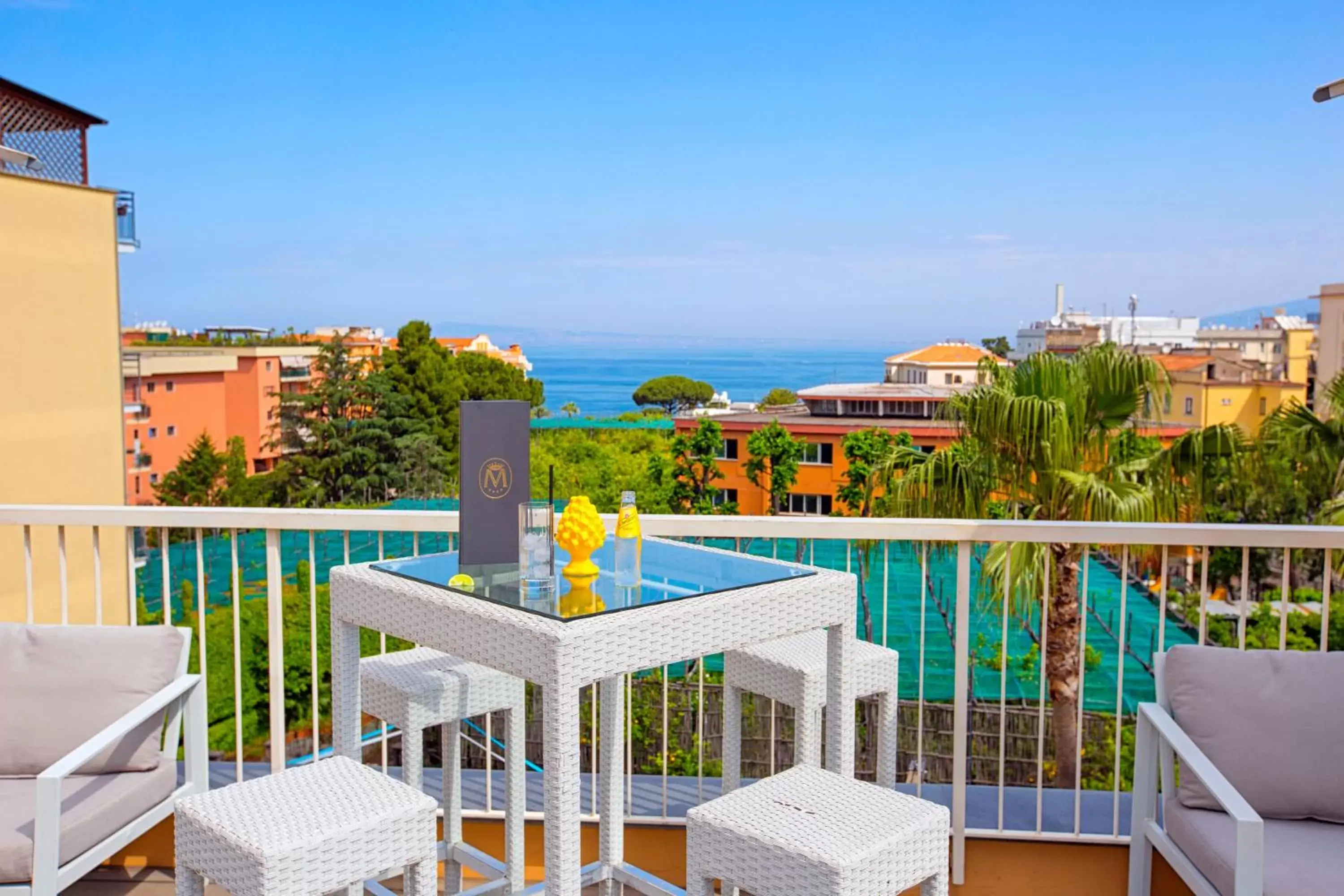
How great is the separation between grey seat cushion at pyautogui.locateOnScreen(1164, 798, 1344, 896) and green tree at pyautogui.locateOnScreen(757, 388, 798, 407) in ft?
87.5

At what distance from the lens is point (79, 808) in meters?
2.29

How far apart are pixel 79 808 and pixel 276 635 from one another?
2.15 feet

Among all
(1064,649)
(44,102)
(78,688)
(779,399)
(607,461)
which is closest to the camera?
(78,688)

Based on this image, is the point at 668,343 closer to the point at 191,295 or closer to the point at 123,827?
the point at 191,295

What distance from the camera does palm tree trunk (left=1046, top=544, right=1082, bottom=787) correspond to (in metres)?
11.9

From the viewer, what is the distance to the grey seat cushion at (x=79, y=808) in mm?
2133

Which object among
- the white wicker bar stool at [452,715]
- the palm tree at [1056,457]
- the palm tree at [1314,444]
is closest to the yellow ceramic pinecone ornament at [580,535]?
the white wicker bar stool at [452,715]

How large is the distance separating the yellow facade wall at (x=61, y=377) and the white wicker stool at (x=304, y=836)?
21.2 m

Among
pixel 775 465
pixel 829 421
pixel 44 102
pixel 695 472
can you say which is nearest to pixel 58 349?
pixel 44 102

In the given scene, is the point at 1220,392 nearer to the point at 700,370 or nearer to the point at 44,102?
the point at 700,370

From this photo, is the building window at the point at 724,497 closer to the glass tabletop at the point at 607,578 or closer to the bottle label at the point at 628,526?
the glass tabletop at the point at 607,578

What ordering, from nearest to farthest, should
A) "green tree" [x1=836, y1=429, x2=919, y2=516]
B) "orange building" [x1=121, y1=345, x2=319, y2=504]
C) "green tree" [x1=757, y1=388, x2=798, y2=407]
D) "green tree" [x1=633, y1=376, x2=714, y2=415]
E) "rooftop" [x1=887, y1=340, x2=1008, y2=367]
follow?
1. "green tree" [x1=836, y1=429, x2=919, y2=516]
2. "green tree" [x1=757, y1=388, x2=798, y2=407]
3. "rooftop" [x1=887, y1=340, x2=1008, y2=367]
4. "green tree" [x1=633, y1=376, x2=714, y2=415]
5. "orange building" [x1=121, y1=345, x2=319, y2=504]

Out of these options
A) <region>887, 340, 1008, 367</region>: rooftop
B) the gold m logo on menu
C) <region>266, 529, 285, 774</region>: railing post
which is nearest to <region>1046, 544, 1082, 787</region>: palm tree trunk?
<region>266, 529, 285, 774</region>: railing post

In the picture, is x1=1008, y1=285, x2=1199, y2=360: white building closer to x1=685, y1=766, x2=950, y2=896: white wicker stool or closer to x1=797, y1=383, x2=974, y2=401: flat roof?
x1=797, y1=383, x2=974, y2=401: flat roof
